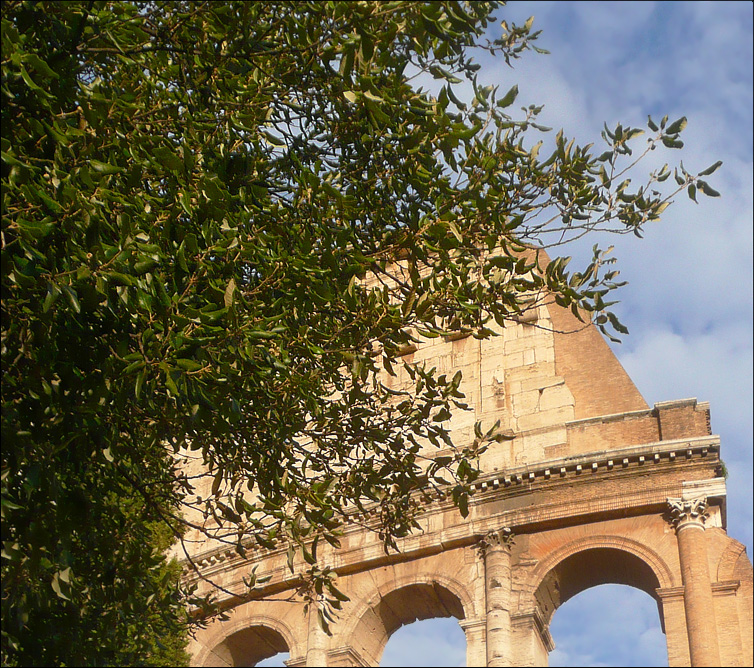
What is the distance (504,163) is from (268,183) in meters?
2.69

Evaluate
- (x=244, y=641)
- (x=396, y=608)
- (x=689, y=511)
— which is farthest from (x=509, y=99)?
(x=244, y=641)

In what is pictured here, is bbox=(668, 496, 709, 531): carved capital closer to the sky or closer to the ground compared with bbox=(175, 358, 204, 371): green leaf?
closer to the sky

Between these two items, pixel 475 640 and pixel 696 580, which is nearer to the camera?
pixel 696 580

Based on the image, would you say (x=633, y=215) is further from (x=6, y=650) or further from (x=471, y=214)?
(x=6, y=650)

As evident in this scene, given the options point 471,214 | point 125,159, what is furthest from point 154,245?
point 471,214

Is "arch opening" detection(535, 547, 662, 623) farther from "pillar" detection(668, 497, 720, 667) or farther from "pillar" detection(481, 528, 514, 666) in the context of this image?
"pillar" detection(668, 497, 720, 667)

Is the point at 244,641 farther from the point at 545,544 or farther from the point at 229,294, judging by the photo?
the point at 229,294

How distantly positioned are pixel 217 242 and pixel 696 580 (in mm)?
10428

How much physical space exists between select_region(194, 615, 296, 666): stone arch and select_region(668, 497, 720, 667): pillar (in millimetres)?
7136

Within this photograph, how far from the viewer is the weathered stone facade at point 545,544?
629 inches

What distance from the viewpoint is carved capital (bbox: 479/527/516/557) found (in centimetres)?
1742

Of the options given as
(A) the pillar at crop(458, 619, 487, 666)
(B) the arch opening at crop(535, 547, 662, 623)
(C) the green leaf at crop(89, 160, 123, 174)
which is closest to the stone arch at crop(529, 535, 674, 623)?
(B) the arch opening at crop(535, 547, 662, 623)

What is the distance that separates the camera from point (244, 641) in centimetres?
1934

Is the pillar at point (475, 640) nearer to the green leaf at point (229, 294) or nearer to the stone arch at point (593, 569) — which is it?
the stone arch at point (593, 569)
